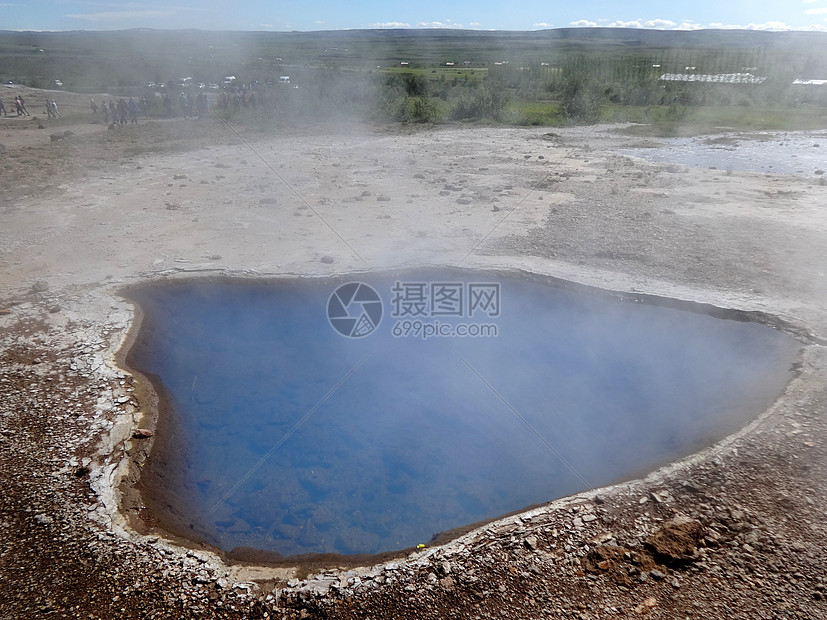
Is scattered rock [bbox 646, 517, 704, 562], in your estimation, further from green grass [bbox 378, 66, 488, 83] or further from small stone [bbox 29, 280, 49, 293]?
green grass [bbox 378, 66, 488, 83]

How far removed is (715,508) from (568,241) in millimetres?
4712

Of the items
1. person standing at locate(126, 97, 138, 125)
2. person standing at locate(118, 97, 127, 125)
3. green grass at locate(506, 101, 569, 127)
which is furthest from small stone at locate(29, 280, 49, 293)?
green grass at locate(506, 101, 569, 127)

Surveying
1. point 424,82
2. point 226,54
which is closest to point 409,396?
point 226,54

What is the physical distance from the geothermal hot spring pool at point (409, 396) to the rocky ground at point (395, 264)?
1.03 feet

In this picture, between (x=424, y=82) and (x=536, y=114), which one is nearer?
(x=536, y=114)

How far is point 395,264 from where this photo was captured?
6.84 m

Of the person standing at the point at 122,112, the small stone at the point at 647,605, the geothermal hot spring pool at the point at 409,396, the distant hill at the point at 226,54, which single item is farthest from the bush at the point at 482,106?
the small stone at the point at 647,605

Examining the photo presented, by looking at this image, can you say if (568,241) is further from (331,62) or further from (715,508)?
(331,62)

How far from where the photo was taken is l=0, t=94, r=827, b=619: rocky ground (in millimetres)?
2900

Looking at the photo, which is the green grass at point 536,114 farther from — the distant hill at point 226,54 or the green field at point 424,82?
the distant hill at point 226,54

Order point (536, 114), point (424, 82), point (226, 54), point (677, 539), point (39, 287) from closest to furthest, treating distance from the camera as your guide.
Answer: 1. point (677, 539)
2. point (39, 287)
3. point (226, 54)
4. point (536, 114)
5. point (424, 82)

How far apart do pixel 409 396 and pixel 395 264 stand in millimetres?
2364

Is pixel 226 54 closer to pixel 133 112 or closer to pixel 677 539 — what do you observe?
pixel 133 112

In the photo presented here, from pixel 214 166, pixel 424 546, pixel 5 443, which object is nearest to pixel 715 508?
pixel 424 546
